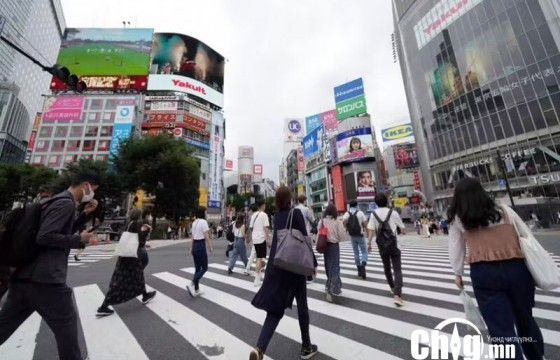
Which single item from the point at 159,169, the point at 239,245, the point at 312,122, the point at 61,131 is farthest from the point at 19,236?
the point at 312,122

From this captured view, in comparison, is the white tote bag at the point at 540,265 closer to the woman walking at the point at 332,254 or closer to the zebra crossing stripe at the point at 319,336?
the zebra crossing stripe at the point at 319,336

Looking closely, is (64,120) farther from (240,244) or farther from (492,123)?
(492,123)

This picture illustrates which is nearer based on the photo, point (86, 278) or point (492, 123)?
point (86, 278)

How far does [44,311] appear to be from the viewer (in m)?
1.95

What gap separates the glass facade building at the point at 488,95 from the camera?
2358cm

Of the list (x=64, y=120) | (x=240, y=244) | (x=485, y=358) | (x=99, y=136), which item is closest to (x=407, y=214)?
(x=240, y=244)

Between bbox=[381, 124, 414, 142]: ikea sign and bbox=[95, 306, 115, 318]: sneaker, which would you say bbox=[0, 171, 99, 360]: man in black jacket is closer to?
bbox=[95, 306, 115, 318]: sneaker

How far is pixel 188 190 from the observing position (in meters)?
29.1

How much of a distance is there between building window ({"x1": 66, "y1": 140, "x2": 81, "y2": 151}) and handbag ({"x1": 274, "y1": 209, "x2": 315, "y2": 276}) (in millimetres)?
54866

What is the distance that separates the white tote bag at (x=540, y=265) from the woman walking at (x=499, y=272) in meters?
0.04


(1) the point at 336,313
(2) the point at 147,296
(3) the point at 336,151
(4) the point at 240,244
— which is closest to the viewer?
(1) the point at 336,313

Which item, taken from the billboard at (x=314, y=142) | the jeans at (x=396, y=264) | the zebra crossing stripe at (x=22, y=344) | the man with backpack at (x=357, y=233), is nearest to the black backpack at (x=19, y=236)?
the zebra crossing stripe at (x=22, y=344)

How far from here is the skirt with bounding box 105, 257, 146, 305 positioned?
4125mm

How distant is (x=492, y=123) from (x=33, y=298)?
3601 centimetres
